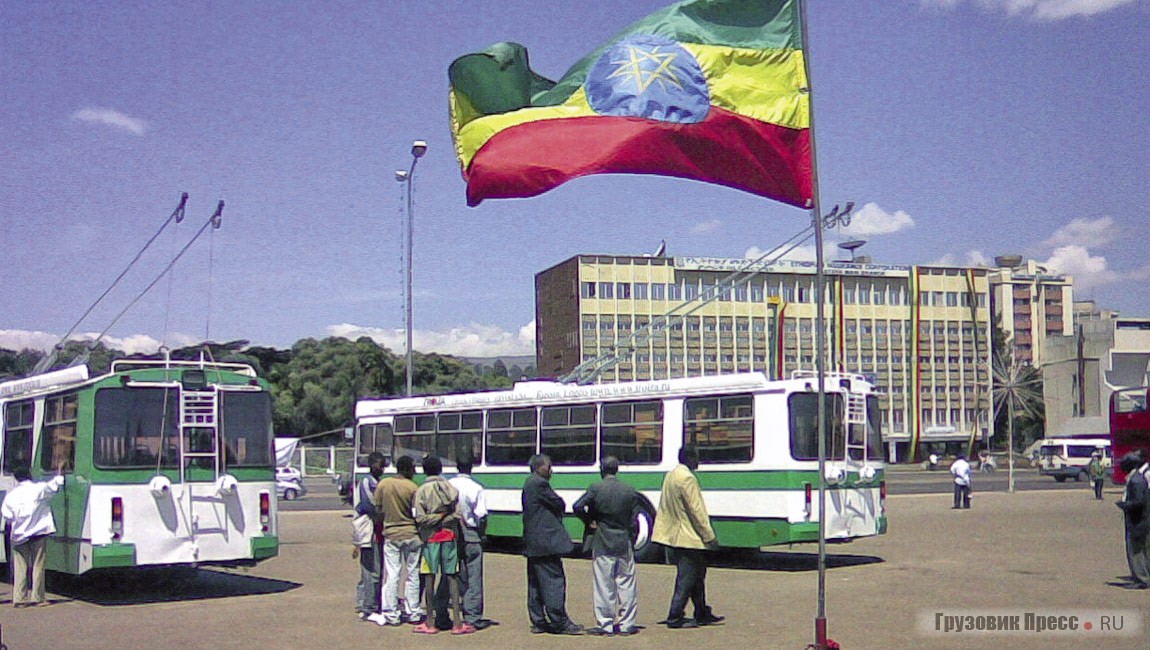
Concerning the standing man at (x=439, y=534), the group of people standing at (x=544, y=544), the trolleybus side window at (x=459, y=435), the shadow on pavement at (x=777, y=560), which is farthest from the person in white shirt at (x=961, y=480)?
the standing man at (x=439, y=534)

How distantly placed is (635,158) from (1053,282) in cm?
13071

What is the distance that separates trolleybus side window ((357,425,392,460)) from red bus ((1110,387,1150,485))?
94.5 ft

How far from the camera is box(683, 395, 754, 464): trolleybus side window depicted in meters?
18.1

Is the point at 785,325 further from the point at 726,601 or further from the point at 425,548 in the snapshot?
the point at 425,548

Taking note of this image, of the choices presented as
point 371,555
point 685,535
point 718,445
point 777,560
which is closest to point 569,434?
point 718,445

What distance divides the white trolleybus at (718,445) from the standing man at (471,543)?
492 centimetres

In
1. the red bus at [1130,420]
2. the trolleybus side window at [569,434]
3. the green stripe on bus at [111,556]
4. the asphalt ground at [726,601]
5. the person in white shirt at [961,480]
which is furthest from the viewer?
the red bus at [1130,420]

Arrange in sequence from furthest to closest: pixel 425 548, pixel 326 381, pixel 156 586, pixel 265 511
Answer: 1. pixel 326 381
2. pixel 156 586
3. pixel 265 511
4. pixel 425 548

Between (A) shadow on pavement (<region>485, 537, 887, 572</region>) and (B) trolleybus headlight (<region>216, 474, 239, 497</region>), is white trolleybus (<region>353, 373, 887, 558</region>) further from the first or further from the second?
(B) trolleybus headlight (<region>216, 474, 239, 497</region>)

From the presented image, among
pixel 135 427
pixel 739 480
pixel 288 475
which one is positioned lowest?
pixel 288 475

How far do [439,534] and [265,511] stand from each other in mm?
3943

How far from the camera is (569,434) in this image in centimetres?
2077

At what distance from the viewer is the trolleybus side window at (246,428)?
14.8 meters

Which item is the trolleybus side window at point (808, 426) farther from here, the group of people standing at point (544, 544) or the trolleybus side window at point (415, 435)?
the trolleybus side window at point (415, 435)
